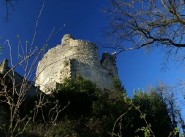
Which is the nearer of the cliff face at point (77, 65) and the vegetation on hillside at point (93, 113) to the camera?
the vegetation on hillside at point (93, 113)

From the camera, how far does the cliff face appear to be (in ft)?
84.4

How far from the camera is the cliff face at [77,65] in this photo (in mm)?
25719

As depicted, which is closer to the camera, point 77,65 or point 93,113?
point 93,113

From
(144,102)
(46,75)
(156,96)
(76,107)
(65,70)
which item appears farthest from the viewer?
(46,75)

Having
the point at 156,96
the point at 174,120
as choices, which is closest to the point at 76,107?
the point at 156,96

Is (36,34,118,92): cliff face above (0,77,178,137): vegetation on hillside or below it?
above

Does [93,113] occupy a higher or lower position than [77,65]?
lower

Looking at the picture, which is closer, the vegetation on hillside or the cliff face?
the vegetation on hillside

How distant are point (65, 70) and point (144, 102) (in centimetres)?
744

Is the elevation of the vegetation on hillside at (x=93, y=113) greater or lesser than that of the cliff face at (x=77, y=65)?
lesser

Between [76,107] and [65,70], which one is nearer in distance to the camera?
[76,107]

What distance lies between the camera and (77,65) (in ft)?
86.3

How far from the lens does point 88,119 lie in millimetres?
16469

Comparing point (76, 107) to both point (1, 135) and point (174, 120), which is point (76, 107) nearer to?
point (174, 120)
